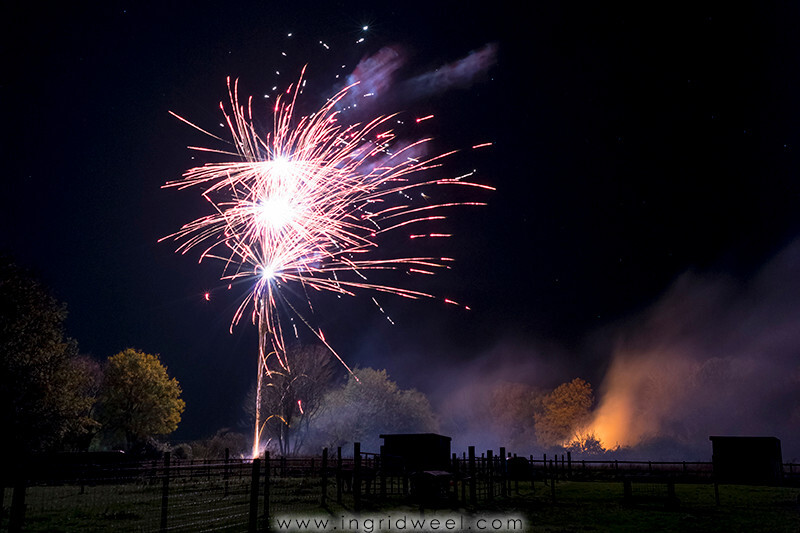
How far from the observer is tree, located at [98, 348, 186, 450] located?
51.2m

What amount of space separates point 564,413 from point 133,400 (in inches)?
2020

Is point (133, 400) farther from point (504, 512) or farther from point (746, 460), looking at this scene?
point (746, 460)

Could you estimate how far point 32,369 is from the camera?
32.4 m

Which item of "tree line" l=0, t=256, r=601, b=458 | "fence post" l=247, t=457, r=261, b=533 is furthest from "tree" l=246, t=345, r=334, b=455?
"fence post" l=247, t=457, r=261, b=533

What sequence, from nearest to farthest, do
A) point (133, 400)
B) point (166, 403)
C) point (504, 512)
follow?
1. point (504, 512)
2. point (133, 400)
3. point (166, 403)

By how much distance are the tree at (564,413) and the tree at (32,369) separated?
55.7m

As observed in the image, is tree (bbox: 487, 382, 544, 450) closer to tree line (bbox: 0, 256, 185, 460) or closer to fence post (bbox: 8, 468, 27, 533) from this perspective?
tree line (bbox: 0, 256, 185, 460)

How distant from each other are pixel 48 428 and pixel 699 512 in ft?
104

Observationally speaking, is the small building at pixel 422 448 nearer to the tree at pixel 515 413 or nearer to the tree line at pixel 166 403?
the tree line at pixel 166 403

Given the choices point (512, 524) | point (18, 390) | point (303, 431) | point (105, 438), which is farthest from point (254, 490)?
point (303, 431)

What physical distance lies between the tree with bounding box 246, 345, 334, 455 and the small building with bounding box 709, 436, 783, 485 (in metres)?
46.0

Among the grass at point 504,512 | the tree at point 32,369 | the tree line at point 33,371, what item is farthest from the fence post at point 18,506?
the tree at point 32,369

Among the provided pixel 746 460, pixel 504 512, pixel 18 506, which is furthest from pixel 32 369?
pixel 746 460

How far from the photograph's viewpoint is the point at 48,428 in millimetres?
32000
